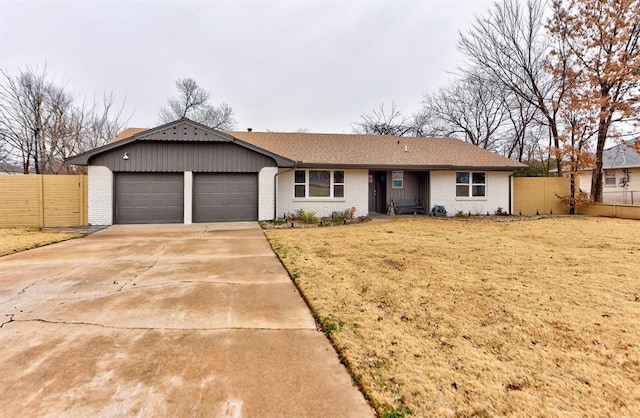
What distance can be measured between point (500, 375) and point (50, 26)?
872 inches

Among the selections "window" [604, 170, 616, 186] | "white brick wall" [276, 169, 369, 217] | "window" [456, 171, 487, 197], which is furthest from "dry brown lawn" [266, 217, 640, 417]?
"window" [604, 170, 616, 186]

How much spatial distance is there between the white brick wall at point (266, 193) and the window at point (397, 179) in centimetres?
614

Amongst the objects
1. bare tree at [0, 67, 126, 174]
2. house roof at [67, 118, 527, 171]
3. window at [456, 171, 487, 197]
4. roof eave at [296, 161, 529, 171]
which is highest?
bare tree at [0, 67, 126, 174]

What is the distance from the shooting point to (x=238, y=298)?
4230 millimetres

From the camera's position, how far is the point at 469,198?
52.1ft

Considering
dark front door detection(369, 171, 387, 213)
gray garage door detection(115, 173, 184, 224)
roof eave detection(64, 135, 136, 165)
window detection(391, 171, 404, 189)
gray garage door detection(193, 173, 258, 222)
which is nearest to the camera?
roof eave detection(64, 135, 136, 165)

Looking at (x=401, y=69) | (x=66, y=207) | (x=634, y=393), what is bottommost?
(x=634, y=393)

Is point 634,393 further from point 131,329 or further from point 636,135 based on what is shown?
point 636,135

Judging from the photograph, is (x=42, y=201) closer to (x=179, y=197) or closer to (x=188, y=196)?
(x=179, y=197)

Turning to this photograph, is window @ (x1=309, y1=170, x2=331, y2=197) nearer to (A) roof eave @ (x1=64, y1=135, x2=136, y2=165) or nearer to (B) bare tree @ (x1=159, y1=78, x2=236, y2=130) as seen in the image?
(A) roof eave @ (x1=64, y1=135, x2=136, y2=165)

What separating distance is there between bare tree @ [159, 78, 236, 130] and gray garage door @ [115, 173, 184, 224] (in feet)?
69.1

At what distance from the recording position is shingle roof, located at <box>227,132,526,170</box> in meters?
14.8

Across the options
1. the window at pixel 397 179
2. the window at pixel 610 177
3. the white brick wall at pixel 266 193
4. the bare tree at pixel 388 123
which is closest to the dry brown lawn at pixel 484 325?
the white brick wall at pixel 266 193

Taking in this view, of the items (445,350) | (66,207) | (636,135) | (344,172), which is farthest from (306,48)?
(445,350)
